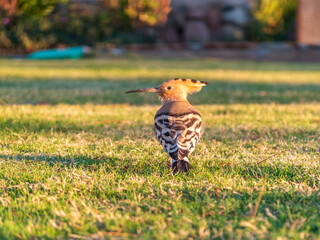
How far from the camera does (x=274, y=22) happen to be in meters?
23.0

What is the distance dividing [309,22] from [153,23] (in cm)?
728

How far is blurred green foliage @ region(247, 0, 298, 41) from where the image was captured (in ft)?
73.6

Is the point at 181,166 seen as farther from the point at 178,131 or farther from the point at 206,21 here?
the point at 206,21

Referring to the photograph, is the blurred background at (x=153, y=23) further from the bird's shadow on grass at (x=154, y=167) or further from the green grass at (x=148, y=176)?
the bird's shadow on grass at (x=154, y=167)

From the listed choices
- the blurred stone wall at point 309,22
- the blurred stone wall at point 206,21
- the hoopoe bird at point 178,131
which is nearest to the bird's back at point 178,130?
the hoopoe bird at point 178,131

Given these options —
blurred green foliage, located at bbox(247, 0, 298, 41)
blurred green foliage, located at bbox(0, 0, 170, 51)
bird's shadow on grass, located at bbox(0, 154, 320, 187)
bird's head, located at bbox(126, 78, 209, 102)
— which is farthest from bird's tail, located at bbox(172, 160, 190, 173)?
blurred green foliage, located at bbox(247, 0, 298, 41)

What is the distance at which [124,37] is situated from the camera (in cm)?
2055

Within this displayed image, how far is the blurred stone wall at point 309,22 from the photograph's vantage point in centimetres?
2039

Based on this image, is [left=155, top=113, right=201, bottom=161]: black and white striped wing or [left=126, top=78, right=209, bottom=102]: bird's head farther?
[left=126, top=78, right=209, bottom=102]: bird's head

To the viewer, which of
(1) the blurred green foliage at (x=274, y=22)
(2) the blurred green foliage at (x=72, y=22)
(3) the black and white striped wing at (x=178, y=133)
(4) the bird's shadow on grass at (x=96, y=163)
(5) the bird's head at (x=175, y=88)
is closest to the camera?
(3) the black and white striped wing at (x=178, y=133)

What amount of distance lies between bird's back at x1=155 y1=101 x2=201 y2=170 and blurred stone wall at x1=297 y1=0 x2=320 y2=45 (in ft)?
62.0

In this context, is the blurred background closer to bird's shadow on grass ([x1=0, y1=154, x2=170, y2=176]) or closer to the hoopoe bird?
bird's shadow on grass ([x1=0, y1=154, x2=170, y2=176])

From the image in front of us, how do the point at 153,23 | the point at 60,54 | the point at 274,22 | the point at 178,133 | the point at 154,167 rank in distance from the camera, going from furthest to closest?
the point at 274,22 < the point at 153,23 < the point at 60,54 < the point at 154,167 < the point at 178,133

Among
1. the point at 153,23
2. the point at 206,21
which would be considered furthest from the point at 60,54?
the point at 206,21
